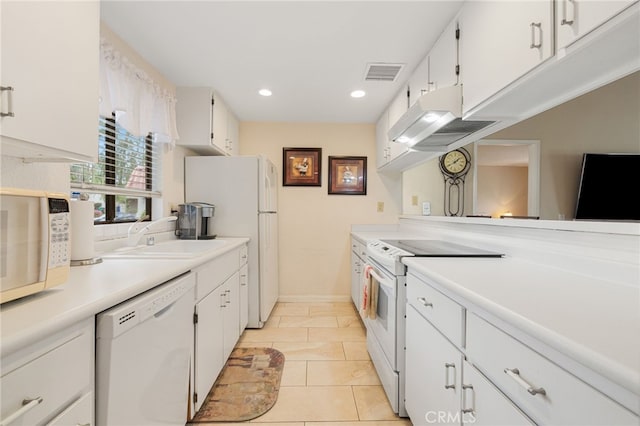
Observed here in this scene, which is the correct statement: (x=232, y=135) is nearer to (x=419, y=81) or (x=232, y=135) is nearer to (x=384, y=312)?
(x=419, y=81)

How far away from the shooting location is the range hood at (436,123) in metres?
1.51

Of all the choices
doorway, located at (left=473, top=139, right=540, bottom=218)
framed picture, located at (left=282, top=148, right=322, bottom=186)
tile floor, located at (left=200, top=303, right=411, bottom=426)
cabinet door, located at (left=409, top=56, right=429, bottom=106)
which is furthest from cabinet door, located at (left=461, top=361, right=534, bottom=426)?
framed picture, located at (left=282, top=148, right=322, bottom=186)

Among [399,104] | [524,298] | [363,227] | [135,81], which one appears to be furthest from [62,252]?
[363,227]

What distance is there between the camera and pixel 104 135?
181 centimetres

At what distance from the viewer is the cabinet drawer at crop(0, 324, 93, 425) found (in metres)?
0.60

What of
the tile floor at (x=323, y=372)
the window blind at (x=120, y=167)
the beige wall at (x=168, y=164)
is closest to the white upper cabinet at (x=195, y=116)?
the beige wall at (x=168, y=164)

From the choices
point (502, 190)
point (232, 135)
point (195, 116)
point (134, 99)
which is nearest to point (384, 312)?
point (502, 190)

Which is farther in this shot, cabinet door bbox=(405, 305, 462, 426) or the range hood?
the range hood

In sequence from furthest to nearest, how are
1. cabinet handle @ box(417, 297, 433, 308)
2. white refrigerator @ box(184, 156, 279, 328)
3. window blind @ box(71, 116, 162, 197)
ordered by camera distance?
white refrigerator @ box(184, 156, 279, 328) → window blind @ box(71, 116, 162, 197) → cabinet handle @ box(417, 297, 433, 308)

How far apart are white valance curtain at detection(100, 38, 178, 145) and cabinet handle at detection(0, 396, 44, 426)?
1.56 metres

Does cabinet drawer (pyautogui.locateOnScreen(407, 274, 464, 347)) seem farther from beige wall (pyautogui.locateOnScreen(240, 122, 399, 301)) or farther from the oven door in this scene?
beige wall (pyautogui.locateOnScreen(240, 122, 399, 301))

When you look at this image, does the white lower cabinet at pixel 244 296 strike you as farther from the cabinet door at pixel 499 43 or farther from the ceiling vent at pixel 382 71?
the cabinet door at pixel 499 43

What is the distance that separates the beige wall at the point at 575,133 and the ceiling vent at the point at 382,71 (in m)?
1.04

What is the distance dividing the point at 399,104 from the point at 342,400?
238cm
